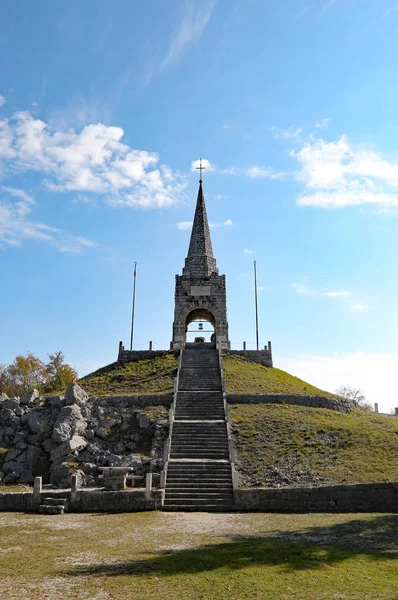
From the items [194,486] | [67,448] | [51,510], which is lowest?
[51,510]

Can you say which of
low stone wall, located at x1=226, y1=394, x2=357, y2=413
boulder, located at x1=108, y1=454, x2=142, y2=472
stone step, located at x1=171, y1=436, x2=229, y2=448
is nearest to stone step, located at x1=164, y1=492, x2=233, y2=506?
boulder, located at x1=108, y1=454, x2=142, y2=472

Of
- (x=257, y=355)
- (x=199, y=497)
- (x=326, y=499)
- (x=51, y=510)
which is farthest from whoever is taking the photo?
(x=257, y=355)

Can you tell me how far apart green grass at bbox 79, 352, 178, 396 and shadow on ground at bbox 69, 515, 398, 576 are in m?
18.7

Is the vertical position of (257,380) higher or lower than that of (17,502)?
higher

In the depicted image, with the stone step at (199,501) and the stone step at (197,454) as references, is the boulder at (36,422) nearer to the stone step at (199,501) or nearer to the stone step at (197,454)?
the stone step at (197,454)

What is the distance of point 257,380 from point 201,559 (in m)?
24.7

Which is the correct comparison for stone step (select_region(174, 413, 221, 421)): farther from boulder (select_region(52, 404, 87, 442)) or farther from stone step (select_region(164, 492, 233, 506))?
stone step (select_region(164, 492, 233, 506))

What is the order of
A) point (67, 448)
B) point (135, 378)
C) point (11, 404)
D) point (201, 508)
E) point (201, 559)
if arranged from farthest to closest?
point (135, 378) → point (11, 404) → point (67, 448) → point (201, 508) → point (201, 559)

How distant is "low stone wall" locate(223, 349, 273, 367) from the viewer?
41.5 m

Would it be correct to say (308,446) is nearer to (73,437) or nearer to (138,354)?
(73,437)

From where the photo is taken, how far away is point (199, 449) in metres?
24.4

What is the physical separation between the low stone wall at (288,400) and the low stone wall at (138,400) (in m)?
4.06

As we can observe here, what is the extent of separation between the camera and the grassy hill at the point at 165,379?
33281mm

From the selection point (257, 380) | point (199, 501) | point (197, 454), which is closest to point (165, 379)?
point (257, 380)
